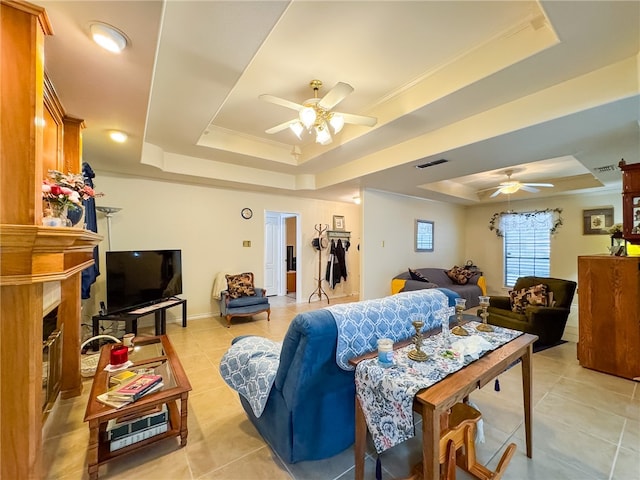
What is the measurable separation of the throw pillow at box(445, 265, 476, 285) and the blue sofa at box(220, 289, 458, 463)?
202 inches

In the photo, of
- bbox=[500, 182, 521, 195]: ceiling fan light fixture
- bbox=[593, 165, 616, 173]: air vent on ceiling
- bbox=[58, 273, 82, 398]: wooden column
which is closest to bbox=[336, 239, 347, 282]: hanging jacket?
bbox=[500, 182, 521, 195]: ceiling fan light fixture

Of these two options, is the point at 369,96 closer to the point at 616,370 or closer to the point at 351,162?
the point at 351,162

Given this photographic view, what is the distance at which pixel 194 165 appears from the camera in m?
4.22

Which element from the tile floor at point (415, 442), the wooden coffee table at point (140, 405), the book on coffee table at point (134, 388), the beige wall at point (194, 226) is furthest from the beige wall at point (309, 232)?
the book on coffee table at point (134, 388)

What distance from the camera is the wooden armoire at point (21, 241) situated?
1211mm

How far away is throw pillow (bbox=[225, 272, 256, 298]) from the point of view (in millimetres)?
4629

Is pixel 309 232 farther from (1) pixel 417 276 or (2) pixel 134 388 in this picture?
(2) pixel 134 388

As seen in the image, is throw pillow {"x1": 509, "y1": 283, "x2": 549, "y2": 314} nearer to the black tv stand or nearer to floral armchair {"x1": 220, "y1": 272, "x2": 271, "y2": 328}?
floral armchair {"x1": 220, "y1": 272, "x2": 271, "y2": 328}

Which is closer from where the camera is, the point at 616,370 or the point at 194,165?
the point at 616,370

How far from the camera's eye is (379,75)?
2.61m

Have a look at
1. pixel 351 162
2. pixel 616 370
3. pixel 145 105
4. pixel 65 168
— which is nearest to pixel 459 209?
pixel 351 162

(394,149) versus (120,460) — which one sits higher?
(394,149)

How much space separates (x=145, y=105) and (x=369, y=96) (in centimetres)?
213

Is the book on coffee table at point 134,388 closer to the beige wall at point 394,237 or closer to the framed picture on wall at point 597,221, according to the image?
the beige wall at point 394,237
